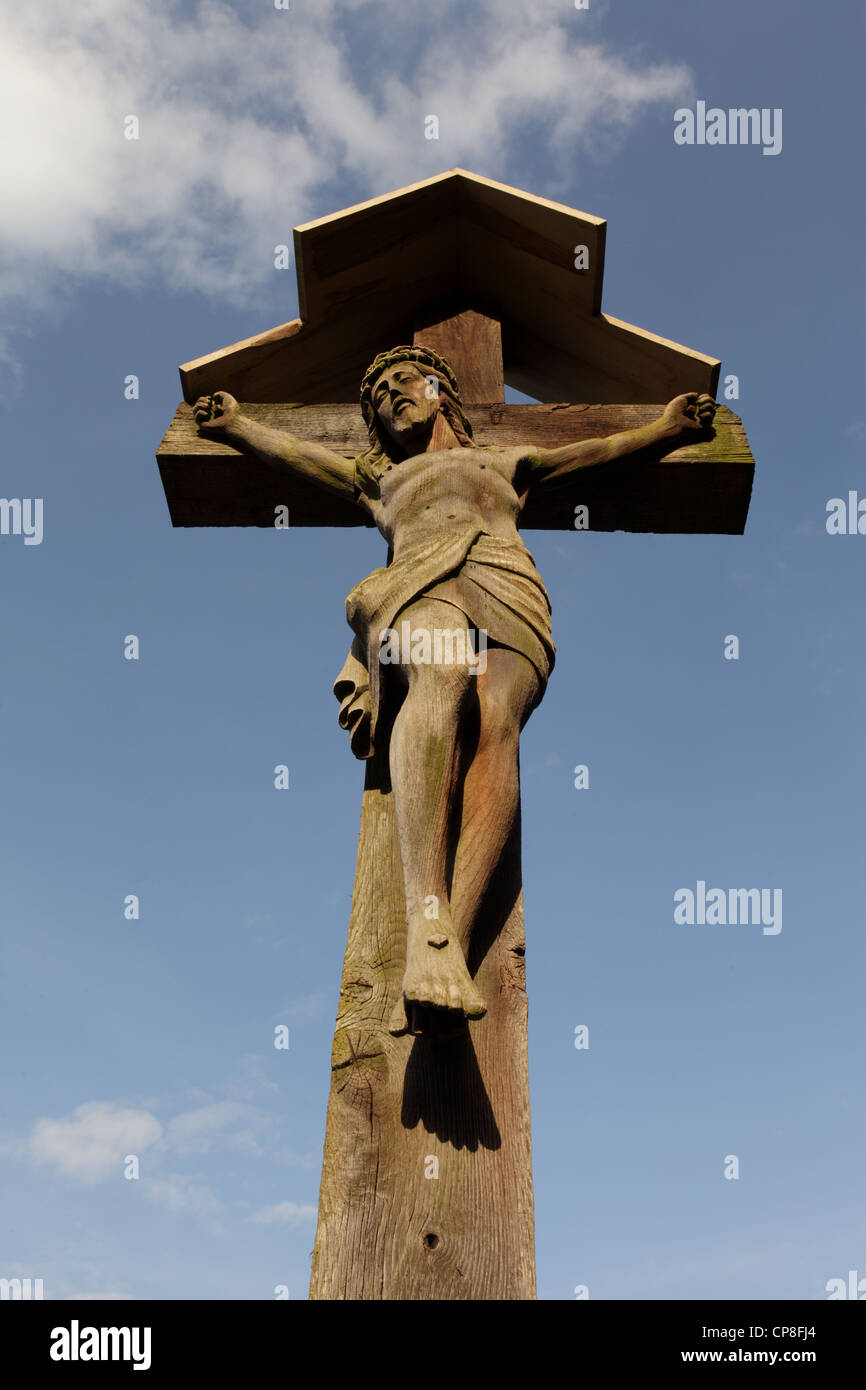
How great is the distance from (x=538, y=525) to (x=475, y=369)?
2.82ft

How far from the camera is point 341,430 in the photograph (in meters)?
5.50

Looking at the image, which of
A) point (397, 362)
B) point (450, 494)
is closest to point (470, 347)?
point (397, 362)

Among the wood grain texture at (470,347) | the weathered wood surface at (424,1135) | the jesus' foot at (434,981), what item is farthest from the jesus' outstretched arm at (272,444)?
the jesus' foot at (434,981)

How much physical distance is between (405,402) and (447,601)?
1250 millimetres

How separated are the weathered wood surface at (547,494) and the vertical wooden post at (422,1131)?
6.83ft

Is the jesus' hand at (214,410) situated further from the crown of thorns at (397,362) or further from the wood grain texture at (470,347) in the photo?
the wood grain texture at (470,347)

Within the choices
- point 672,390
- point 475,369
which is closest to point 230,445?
point 475,369

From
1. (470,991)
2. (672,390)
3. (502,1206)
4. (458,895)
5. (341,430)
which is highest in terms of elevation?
(672,390)

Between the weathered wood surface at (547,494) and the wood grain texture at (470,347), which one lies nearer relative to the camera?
the weathered wood surface at (547,494)

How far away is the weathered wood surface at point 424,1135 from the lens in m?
3.12

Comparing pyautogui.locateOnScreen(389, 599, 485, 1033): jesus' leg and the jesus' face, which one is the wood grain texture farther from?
Result: pyautogui.locateOnScreen(389, 599, 485, 1033): jesus' leg

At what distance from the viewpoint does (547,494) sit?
17.4 ft

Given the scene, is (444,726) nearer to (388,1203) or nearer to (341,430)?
(388,1203)

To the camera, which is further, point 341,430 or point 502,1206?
point 341,430
